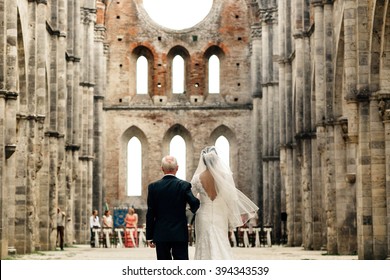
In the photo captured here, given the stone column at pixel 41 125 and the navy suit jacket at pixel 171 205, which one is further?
the stone column at pixel 41 125

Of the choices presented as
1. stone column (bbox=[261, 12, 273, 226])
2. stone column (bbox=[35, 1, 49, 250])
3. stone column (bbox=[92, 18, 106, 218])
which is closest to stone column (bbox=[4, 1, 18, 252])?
stone column (bbox=[35, 1, 49, 250])

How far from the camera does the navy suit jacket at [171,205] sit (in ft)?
34.1

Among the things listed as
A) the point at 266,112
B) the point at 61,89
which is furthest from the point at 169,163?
the point at 266,112

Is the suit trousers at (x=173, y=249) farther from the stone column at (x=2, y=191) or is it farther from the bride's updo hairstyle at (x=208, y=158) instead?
the stone column at (x=2, y=191)

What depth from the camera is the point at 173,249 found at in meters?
10.5

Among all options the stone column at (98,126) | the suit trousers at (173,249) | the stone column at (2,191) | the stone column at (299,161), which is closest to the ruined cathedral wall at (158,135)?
the stone column at (98,126)

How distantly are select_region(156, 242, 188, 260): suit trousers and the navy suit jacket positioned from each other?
2.6 inches

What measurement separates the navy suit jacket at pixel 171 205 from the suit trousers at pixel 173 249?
66mm

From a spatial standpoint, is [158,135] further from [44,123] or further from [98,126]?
[44,123]

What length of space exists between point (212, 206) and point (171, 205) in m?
1.12

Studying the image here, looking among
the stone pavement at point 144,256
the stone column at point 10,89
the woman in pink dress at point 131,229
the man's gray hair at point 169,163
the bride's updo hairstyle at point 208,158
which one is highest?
the stone column at point 10,89

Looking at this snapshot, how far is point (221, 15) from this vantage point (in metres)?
51.5

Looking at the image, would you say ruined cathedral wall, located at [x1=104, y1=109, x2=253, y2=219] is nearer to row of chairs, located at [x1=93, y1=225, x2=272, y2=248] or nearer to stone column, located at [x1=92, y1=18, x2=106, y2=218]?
stone column, located at [x1=92, y1=18, x2=106, y2=218]

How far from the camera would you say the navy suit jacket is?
10.4 m
